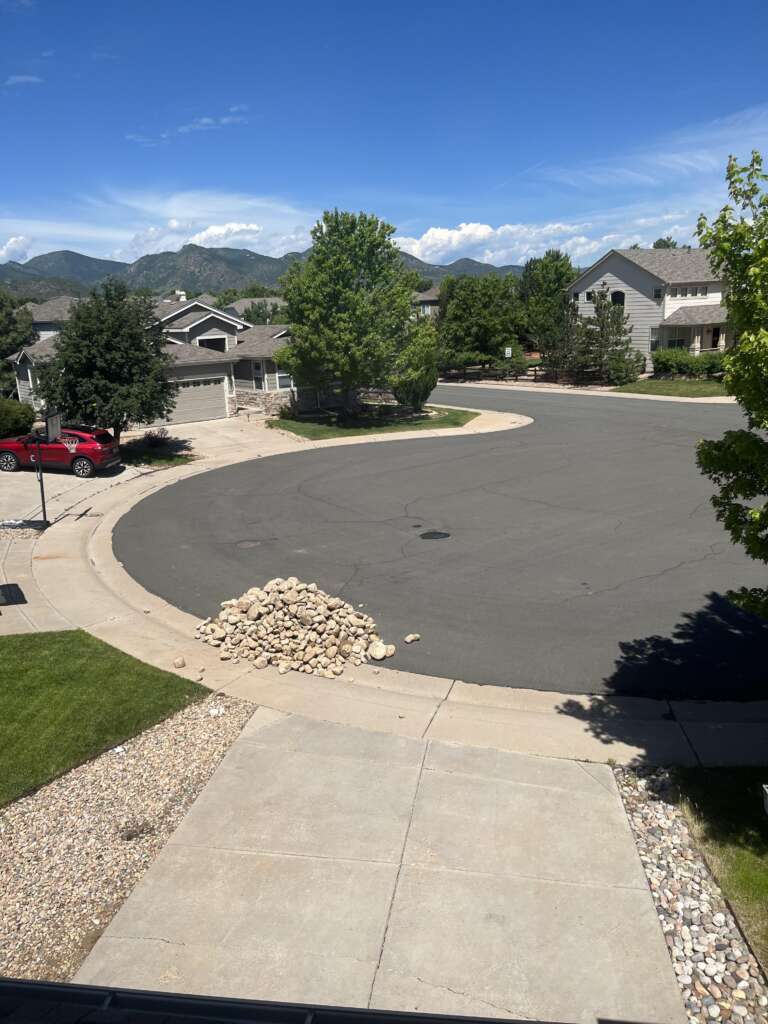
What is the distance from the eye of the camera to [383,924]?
6.43 meters

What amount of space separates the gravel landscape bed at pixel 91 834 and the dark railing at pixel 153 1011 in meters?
3.18

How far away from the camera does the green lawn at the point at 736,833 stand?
255 inches

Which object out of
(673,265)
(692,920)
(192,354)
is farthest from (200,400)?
(673,265)

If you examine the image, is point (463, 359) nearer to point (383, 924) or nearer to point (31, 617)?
point (31, 617)

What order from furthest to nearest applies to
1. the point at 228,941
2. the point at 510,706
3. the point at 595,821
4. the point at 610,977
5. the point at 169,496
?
the point at 169,496 < the point at 510,706 < the point at 595,821 < the point at 228,941 < the point at 610,977

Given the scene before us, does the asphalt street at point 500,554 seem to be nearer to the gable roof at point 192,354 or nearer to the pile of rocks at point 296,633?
the pile of rocks at point 296,633

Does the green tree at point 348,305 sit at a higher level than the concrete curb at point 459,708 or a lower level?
higher

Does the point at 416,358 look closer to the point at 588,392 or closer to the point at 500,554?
the point at 588,392

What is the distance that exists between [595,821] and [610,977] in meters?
2.05

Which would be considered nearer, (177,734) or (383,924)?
(383,924)

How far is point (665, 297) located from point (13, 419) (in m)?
43.8

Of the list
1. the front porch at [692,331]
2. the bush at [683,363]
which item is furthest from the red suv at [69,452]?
the front porch at [692,331]

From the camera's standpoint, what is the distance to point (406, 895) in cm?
679

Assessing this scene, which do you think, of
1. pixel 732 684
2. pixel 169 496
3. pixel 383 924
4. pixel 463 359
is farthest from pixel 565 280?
pixel 383 924
